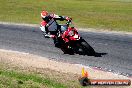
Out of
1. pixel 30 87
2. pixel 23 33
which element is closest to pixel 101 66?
pixel 30 87

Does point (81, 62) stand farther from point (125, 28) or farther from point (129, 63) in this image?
point (125, 28)

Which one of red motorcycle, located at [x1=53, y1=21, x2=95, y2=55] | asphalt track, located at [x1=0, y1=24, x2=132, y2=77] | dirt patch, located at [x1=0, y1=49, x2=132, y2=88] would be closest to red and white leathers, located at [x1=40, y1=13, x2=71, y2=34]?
red motorcycle, located at [x1=53, y1=21, x2=95, y2=55]

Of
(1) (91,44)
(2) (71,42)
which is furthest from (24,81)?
(1) (91,44)

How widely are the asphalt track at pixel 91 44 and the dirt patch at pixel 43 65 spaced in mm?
736

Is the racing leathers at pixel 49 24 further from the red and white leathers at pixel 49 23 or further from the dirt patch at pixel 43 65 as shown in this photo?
the dirt patch at pixel 43 65

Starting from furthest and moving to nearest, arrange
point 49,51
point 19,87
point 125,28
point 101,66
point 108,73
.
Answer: point 125,28
point 49,51
point 101,66
point 108,73
point 19,87

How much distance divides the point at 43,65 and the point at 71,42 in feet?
10.7

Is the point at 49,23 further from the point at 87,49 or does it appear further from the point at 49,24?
the point at 87,49

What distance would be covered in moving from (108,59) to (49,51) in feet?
11.5

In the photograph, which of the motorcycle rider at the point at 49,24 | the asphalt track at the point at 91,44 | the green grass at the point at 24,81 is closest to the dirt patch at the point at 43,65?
the asphalt track at the point at 91,44

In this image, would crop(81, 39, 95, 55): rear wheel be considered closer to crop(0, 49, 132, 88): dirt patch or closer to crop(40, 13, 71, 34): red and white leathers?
crop(0, 49, 132, 88): dirt patch

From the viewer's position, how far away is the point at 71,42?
20.0 meters

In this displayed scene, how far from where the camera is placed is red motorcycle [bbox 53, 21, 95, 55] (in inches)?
766

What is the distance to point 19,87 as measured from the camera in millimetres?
13039
